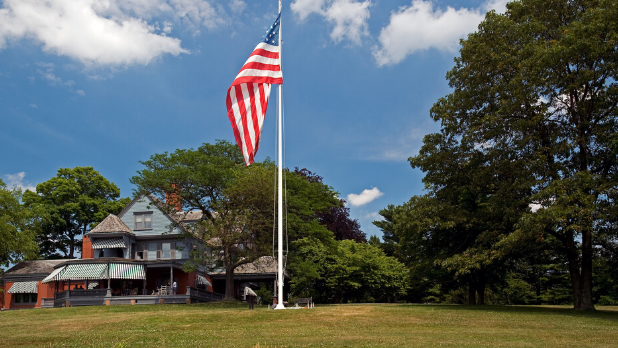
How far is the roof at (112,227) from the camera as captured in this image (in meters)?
43.9

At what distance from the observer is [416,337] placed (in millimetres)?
13422

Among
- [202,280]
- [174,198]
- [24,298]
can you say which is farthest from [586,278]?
[24,298]

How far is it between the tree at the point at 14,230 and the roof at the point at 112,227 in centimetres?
577

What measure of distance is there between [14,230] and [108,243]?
24.2ft

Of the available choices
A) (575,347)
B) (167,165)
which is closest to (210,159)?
(167,165)

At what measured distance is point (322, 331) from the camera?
14711 mm

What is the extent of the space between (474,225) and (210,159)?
64.1 feet

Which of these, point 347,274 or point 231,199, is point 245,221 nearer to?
point 231,199

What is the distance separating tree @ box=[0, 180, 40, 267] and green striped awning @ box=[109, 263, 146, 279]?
9.19 metres

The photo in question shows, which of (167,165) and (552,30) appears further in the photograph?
(167,165)

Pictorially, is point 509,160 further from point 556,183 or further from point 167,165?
point 167,165

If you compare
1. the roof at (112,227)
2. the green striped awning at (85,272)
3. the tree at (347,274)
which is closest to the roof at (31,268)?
the roof at (112,227)

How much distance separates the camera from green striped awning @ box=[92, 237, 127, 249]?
144ft

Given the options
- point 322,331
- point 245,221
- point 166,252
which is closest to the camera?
point 322,331
